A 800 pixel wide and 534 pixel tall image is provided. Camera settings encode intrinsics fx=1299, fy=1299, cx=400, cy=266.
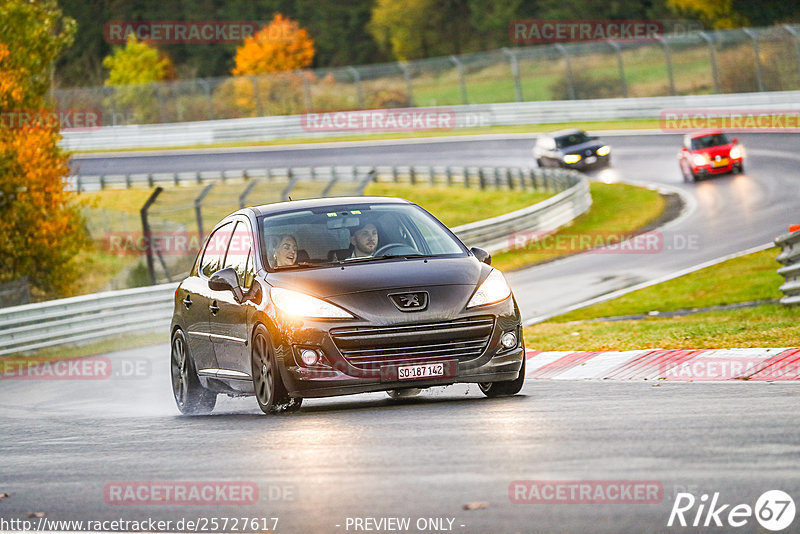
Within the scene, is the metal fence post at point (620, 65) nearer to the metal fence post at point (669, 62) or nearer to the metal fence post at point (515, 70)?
the metal fence post at point (669, 62)

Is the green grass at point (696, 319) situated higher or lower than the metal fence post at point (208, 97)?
higher

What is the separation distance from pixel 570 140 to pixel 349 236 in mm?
33321

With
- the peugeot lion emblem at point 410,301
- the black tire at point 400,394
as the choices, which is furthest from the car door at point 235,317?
the black tire at point 400,394

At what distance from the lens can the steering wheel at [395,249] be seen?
9906mm

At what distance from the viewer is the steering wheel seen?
991 cm

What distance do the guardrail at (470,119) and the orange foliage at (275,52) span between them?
21699mm

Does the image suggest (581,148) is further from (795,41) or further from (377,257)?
(377,257)

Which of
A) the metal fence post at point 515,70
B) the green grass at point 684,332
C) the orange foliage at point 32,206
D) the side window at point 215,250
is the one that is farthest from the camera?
the metal fence post at point 515,70

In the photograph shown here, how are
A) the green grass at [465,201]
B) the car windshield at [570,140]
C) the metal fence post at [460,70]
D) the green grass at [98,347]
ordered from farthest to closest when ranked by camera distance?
the metal fence post at [460,70]
the car windshield at [570,140]
the green grass at [465,201]
the green grass at [98,347]

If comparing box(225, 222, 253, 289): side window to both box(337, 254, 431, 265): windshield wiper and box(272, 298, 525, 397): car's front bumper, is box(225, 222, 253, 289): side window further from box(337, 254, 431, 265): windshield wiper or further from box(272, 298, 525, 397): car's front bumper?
box(272, 298, 525, 397): car's front bumper

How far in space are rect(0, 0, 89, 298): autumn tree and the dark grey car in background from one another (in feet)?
56.7

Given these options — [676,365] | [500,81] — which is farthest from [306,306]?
[500,81]

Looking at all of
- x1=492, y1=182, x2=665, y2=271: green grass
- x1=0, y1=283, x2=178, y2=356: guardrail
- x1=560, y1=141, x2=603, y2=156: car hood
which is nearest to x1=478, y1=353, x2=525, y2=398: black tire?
x1=0, y1=283, x2=178, y2=356: guardrail

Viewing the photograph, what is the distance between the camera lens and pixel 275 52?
85.1 metres
